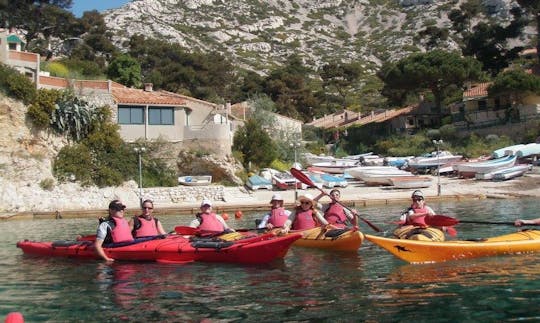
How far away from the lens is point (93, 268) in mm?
12656

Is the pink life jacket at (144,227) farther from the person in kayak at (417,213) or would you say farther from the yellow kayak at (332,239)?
the person in kayak at (417,213)

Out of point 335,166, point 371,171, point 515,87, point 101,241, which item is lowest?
point 101,241

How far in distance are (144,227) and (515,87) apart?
4108cm

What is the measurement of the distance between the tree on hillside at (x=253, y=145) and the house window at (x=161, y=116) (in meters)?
4.94

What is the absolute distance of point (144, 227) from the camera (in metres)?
13.4

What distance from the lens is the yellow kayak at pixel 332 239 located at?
13367 millimetres

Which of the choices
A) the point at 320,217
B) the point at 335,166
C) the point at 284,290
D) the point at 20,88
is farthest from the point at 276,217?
the point at 335,166

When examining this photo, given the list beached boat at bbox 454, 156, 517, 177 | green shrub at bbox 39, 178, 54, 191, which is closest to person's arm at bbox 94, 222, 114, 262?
green shrub at bbox 39, 178, 54, 191

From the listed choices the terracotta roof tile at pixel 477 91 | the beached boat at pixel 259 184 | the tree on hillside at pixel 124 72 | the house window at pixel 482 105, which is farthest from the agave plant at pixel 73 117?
the house window at pixel 482 105

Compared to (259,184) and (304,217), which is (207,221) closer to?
(304,217)

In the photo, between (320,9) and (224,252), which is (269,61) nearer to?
(320,9)

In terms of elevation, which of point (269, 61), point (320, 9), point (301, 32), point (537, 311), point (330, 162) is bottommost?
point (537, 311)

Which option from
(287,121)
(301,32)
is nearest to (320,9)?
(301,32)

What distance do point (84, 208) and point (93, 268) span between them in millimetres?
19085
